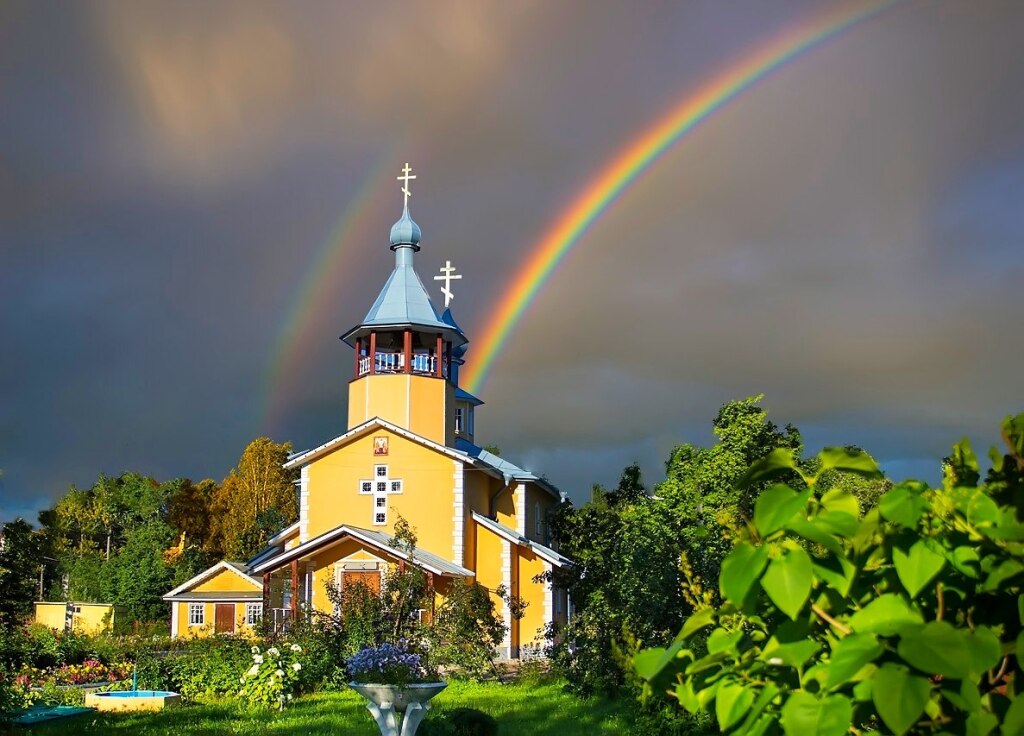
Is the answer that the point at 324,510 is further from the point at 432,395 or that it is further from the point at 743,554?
the point at 743,554

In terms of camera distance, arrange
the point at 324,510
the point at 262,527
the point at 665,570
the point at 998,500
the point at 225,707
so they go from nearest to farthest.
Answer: the point at 998,500 < the point at 665,570 < the point at 225,707 < the point at 324,510 < the point at 262,527

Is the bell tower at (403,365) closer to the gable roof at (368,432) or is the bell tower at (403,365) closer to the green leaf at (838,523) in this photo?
the gable roof at (368,432)

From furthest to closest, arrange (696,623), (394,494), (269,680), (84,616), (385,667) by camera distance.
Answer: (84,616) < (394,494) < (269,680) < (385,667) < (696,623)

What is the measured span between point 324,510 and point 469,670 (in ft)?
34.8

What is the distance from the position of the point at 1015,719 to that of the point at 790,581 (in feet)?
1.02

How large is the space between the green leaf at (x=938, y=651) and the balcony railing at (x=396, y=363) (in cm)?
3073

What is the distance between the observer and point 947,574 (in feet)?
4.69

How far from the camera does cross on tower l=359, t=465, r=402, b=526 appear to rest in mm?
30641

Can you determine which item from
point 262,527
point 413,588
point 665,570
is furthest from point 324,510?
point 262,527

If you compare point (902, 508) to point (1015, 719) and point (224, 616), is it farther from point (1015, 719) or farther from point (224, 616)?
point (224, 616)

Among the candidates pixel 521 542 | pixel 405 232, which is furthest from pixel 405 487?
pixel 405 232

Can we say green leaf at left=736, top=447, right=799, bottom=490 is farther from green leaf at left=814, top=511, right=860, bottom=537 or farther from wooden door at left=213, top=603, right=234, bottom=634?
wooden door at left=213, top=603, right=234, bottom=634

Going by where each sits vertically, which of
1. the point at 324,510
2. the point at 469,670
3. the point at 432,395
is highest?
the point at 432,395

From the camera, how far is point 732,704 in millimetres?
1434
